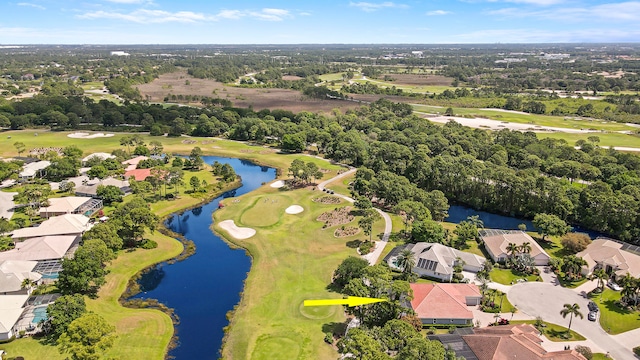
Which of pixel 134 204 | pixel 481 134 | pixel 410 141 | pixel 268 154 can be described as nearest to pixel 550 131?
pixel 481 134

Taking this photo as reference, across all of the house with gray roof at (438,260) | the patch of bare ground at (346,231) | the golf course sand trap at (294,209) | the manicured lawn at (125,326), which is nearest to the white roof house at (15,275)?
the manicured lawn at (125,326)

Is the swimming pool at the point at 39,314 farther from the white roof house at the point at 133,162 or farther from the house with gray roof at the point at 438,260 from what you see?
the white roof house at the point at 133,162

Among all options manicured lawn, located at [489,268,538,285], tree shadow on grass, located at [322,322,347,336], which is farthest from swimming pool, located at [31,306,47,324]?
manicured lawn, located at [489,268,538,285]

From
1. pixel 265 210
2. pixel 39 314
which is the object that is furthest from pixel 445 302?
pixel 39 314

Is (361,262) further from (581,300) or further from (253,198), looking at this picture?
(253,198)

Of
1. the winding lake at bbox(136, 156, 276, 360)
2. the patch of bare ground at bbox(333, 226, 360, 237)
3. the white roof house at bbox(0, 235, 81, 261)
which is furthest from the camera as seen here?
the patch of bare ground at bbox(333, 226, 360, 237)

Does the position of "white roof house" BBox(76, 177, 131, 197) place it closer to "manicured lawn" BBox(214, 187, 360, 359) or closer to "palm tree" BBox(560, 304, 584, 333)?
"manicured lawn" BBox(214, 187, 360, 359)

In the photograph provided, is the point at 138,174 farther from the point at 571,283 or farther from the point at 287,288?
the point at 571,283
